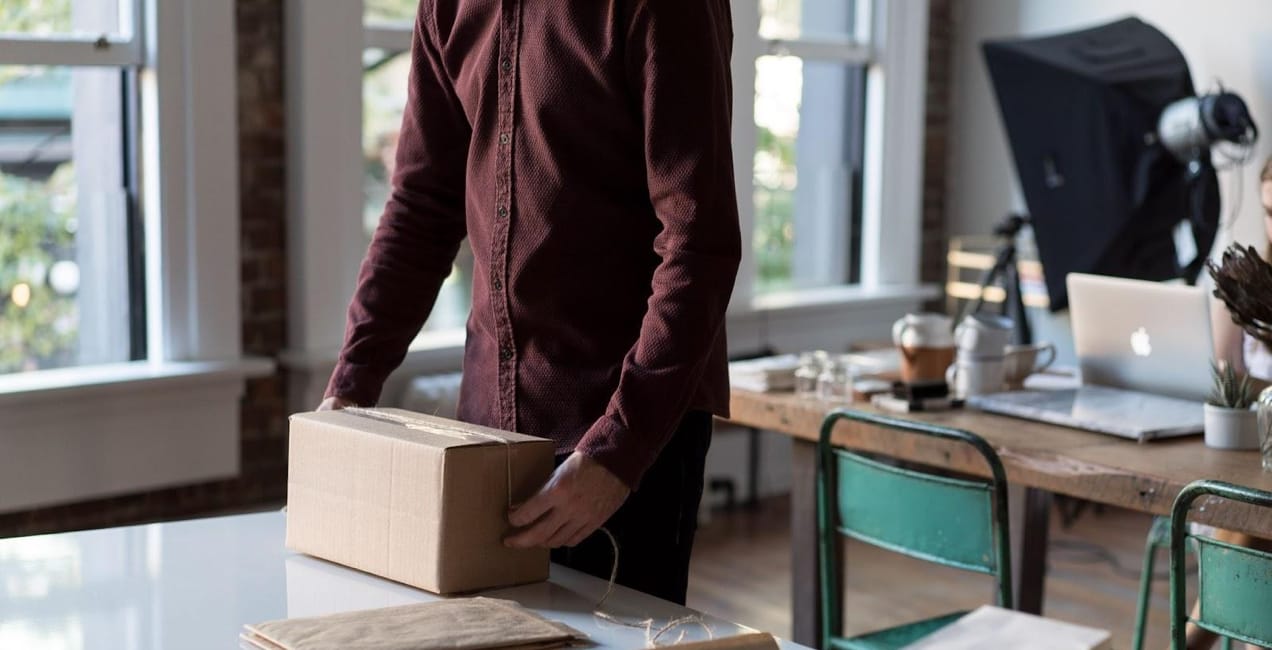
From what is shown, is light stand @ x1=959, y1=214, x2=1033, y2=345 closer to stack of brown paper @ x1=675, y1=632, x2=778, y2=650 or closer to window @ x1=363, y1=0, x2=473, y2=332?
window @ x1=363, y1=0, x2=473, y2=332

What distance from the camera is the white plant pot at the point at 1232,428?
8.79ft

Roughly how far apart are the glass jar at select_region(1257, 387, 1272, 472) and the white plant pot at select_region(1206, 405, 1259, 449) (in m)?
0.13

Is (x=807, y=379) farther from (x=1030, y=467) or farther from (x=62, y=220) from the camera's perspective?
(x=62, y=220)

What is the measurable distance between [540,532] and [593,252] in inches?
14.7

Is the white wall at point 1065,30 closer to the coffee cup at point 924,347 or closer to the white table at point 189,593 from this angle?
the coffee cup at point 924,347

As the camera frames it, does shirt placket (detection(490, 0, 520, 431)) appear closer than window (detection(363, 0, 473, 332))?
Yes

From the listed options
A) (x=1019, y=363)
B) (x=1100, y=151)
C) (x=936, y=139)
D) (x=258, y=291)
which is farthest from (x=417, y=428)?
(x=936, y=139)

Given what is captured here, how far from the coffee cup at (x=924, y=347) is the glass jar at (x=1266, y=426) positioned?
75 centimetres

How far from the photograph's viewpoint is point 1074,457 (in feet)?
8.56

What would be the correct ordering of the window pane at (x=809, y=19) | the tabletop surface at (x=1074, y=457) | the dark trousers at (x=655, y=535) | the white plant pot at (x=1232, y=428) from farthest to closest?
the window pane at (x=809, y=19), the white plant pot at (x=1232, y=428), the tabletop surface at (x=1074, y=457), the dark trousers at (x=655, y=535)

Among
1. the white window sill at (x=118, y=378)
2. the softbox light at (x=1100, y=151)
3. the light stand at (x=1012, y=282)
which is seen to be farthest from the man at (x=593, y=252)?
the light stand at (x=1012, y=282)

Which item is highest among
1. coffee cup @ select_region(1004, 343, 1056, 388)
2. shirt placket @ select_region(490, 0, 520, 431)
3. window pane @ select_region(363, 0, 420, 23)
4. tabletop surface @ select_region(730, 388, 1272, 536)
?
window pane @ select_region(363, 0, 420, 23)

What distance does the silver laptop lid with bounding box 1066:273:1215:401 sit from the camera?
2984mm

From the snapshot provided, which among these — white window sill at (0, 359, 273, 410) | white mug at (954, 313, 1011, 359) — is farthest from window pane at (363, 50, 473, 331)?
white mug at (954, 313, 1011, 359)
